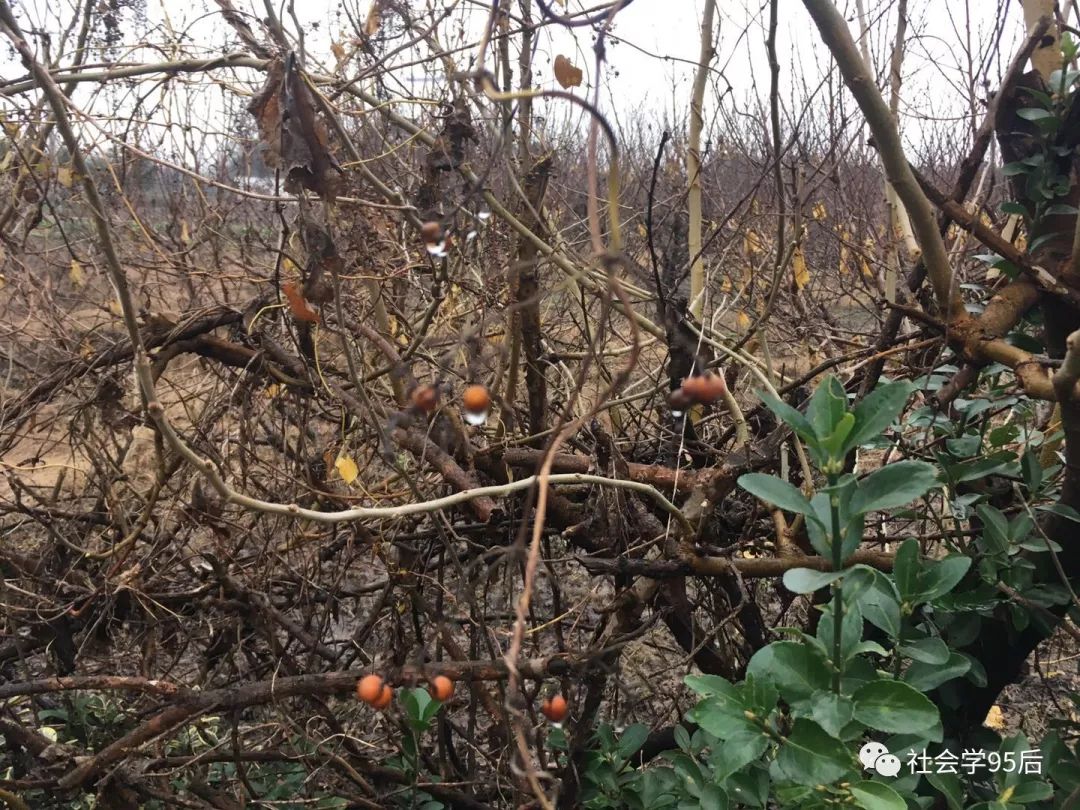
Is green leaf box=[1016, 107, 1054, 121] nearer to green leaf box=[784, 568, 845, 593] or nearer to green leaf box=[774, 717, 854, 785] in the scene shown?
green leaf box=[784, 568, 845, 593]

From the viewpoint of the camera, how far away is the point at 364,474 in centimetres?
216

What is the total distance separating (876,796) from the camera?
0.94 m

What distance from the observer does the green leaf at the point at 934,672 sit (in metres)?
1.08

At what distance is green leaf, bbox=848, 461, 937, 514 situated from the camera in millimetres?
921

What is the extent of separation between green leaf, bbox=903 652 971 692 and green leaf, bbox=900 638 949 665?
0.01 metres

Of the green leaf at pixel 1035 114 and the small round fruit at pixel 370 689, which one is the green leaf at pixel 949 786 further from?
the green leaf at pixel 1035 114

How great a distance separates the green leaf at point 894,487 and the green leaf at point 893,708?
218 mm

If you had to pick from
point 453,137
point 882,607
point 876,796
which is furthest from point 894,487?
point 453,137

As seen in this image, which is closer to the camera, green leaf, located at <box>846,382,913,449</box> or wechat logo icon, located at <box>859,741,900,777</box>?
green leaf, located at <box>846,382,913,449</box>

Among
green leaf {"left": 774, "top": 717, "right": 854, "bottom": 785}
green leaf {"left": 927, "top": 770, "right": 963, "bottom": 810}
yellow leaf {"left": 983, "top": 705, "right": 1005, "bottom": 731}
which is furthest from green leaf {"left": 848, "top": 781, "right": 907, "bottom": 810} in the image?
yellow leaf {"left": 983, "top": 705, "right": 1005, "bottom": 731}

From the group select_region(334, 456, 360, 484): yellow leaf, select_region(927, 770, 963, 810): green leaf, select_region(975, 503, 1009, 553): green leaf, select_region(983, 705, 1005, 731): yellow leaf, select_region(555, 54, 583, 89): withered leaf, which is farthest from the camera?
select_region(983, 705, 1005, 731): yellow leaf

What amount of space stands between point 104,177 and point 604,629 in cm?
281

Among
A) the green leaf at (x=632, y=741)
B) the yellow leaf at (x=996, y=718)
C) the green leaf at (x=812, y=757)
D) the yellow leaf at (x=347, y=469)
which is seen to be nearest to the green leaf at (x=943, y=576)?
the green leaf at (x=812, y=757)

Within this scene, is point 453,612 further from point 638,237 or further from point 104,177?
point 104,177
